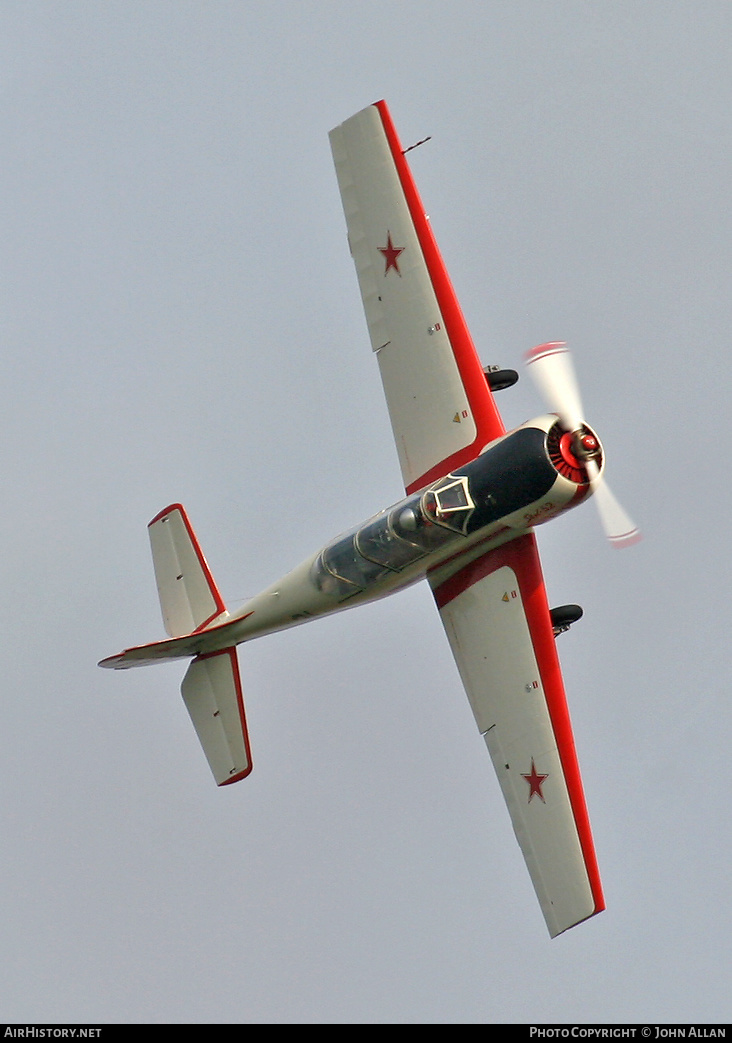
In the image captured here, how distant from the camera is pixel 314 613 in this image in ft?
100

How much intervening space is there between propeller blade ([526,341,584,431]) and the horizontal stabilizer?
7.35 meters

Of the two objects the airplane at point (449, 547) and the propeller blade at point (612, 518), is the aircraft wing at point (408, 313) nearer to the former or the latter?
the airplane at point (449, 547)

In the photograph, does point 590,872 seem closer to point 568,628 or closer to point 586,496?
point 568,628

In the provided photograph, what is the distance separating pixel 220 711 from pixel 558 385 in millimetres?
8300

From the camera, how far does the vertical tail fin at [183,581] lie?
31.2 metres

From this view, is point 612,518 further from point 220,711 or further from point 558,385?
point 220,711

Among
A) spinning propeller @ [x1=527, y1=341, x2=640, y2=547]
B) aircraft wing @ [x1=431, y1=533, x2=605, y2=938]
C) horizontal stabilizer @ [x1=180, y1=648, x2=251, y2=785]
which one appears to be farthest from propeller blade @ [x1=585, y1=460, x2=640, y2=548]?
horizontal stabilizer @ [x1=180, y1=648, x2=251, y2=785]

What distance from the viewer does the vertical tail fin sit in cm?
3119

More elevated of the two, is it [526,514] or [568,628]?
[526,514]

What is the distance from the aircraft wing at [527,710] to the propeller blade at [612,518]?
1523 mm

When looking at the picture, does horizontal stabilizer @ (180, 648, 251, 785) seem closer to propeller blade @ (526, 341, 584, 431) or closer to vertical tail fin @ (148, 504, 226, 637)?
vertical tail fin @ (148, 504, 226, 637)

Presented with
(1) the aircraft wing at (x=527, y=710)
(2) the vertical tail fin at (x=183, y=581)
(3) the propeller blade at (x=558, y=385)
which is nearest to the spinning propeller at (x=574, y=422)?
(3) the propeller blade at (x=558, y=385)
